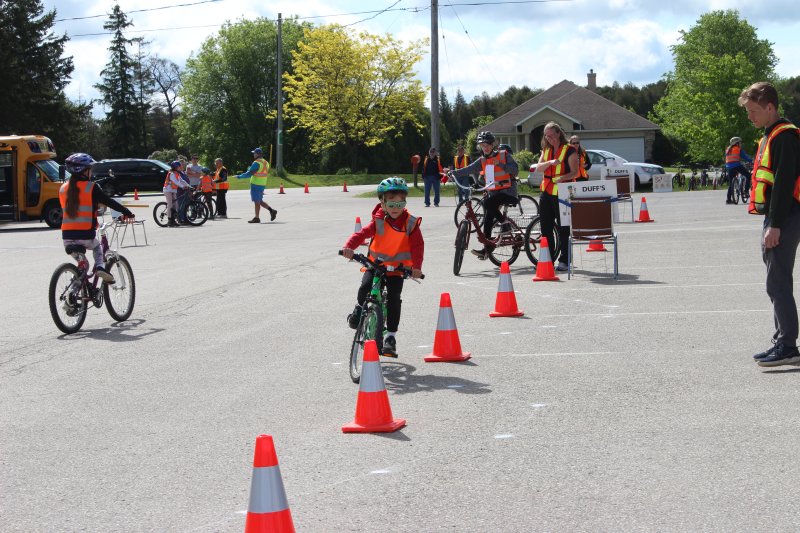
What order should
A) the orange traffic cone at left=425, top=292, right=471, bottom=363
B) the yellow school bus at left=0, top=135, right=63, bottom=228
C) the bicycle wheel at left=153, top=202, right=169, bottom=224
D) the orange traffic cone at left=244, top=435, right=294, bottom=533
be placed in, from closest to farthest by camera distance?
the orange traffic cone at left=244, top=435, right=294, bottom=533 → the orange traffic cone at left=425, top=292, right=471, bottom=363 → the bicycle wheel at left=153, top=202, right=169, bottom=224 → the yellow school bus at left=0, top=135, right=63, bottom=228

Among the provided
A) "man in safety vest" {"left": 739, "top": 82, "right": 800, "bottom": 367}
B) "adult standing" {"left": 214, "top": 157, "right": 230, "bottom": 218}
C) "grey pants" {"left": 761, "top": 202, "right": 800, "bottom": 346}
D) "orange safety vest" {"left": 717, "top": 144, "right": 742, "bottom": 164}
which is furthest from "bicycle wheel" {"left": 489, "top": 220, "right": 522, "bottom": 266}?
"adult standing" {"left": 214, "top": 157, "right": 230, "bottom": 218}

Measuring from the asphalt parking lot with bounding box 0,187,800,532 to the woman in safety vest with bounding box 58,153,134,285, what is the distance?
2.99 feet

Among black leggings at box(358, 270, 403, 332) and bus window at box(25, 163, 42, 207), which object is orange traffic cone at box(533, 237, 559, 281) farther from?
bus window at box(25, 163, 42, 207)

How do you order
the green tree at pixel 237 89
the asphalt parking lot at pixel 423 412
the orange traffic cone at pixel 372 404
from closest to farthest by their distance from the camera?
the asphalt parking lot at pixel 423 412, the orange traffic cone at pixel 372 404, the green tree at pixel 237 89

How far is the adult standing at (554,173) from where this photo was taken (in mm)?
14805

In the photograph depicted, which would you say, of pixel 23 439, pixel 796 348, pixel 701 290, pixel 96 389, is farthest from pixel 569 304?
pixel 23 439

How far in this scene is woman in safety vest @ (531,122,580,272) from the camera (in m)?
14.8

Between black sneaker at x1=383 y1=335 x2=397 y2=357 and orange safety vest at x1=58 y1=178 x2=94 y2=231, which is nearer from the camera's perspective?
black sneaker at x1=383 y1=335 x2=397 y2=357

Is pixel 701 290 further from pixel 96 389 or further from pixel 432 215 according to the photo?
A: pixel 432 215

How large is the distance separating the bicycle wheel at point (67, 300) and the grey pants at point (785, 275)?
693 centimetres

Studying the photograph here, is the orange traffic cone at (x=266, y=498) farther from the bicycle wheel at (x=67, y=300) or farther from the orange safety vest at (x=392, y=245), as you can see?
the bicycle wheel at (x=67, y=300)

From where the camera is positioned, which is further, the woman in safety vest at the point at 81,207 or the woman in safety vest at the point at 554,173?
the woman in safety vest at the point at 554,173

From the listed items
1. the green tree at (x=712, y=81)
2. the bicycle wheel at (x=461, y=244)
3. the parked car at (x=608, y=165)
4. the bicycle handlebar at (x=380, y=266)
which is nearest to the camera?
the bicycle handlebar at (x=380, y=266)

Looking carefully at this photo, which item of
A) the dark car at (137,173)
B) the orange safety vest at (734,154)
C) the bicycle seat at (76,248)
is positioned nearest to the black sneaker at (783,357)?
the bicycle seat at (76,248)
